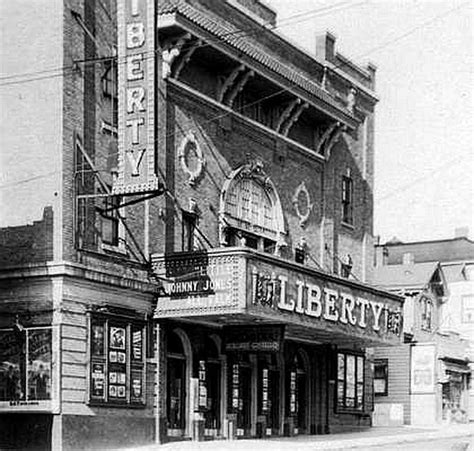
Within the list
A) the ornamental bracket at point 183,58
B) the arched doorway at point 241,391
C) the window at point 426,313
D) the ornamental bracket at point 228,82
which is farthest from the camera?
the window at point 426,313

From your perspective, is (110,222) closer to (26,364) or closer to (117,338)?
(117,338)

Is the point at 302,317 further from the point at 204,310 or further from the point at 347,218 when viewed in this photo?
the point at 347,218

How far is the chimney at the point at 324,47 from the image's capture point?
36.2m

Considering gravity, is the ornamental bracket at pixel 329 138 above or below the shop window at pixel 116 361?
above

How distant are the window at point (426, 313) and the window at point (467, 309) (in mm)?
10438

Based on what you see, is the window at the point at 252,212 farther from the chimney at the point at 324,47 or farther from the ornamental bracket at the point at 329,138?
the chimney at the point at 324,47

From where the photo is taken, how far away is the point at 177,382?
2673cm

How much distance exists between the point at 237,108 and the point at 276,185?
10.1 ft

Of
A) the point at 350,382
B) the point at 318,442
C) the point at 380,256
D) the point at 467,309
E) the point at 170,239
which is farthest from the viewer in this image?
the point at 380,256

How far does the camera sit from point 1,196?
23312 mm

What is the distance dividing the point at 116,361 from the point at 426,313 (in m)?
30.5

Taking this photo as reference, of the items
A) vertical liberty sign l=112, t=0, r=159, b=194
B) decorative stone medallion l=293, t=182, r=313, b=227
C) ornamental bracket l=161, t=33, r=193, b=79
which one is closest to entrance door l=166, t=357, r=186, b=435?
vertical liberty sign l=112, t=0, r=159, b=194

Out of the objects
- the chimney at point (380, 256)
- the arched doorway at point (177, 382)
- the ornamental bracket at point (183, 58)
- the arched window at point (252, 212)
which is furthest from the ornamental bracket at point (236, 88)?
the chimney at point (380, 256)

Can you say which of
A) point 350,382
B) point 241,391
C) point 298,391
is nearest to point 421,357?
point 350,382
